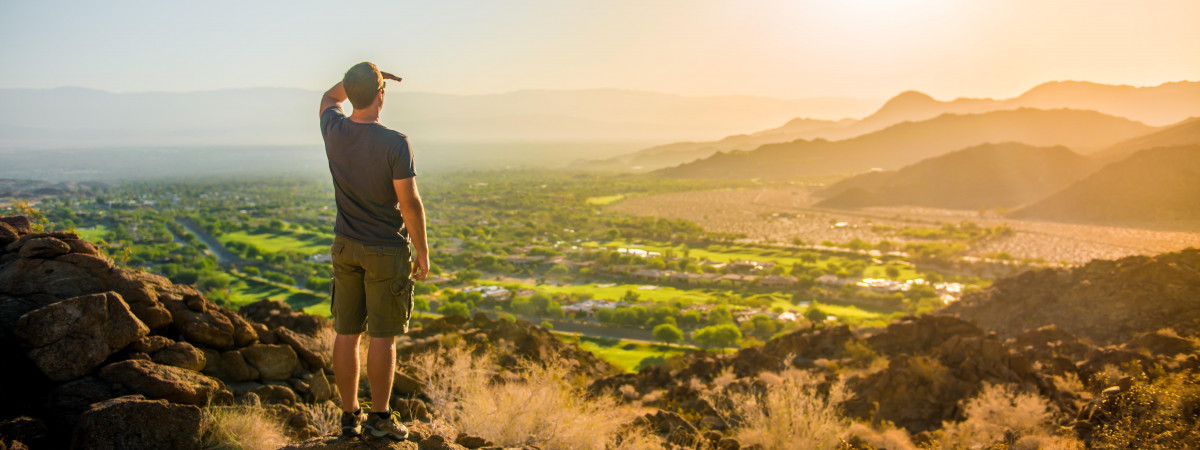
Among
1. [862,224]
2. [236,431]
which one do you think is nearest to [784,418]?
[236,431]

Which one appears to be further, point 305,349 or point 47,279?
point 305,349

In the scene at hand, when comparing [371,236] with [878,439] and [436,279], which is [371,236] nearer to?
[878,439]

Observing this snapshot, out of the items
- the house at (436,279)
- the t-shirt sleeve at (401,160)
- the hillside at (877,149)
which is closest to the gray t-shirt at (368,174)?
the t-shirt sleeve at (401,160)

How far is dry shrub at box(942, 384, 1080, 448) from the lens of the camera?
22.2ft

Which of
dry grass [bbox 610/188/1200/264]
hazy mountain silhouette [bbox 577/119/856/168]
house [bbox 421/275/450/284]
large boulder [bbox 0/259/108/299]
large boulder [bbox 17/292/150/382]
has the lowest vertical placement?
house [bbox 421/275/450/284]

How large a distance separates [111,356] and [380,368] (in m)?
2.09

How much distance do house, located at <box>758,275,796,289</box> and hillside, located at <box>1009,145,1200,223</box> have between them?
42.7 feet

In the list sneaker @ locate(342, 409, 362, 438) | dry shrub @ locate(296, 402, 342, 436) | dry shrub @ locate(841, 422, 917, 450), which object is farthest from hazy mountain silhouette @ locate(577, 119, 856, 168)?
sneaker @ locate(342, 409, 362, 438)

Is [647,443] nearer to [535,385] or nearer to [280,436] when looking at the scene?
[535,385]

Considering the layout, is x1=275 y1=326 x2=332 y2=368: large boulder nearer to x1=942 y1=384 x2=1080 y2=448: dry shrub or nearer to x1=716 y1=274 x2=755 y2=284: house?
x1=942 y1=384 x2=1080 y2=448: dry shrub

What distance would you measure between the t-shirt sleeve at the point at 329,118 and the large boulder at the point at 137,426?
73.6 inches

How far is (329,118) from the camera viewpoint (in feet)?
11.8

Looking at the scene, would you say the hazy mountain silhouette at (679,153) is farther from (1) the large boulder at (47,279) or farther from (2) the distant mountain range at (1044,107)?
(1) the large boulder at (47,279)

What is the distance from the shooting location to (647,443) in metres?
6.14
